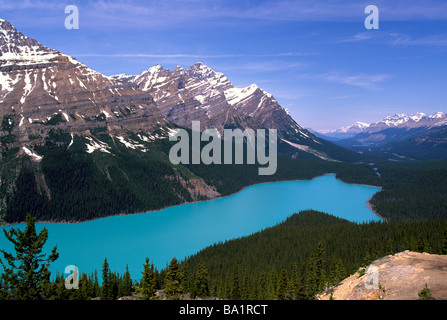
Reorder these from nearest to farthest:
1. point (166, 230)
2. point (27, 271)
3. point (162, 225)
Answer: point (27, 271), point (166, 230), point (162, 225)

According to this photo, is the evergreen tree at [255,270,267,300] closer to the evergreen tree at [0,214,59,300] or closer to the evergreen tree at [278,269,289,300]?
the evergreen tree at [278,269,289,300]

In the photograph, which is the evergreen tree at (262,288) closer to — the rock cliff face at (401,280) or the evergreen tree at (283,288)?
the evergreen tree at (283,288)

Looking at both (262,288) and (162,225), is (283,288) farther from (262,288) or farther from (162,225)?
(162,225)

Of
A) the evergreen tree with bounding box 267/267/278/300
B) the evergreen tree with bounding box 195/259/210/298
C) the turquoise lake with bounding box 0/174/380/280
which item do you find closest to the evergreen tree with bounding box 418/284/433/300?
the evergreen tree with bounding box 267/267/278/300

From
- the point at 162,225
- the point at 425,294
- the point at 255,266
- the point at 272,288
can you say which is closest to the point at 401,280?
the point at 425,294

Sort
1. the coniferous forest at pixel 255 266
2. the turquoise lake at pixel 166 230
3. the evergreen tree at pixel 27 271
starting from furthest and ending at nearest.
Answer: the turquoise lake at pixel 166 230
the coniferous forest at pixel 255 266
the evergreen tree at pixel 27 271

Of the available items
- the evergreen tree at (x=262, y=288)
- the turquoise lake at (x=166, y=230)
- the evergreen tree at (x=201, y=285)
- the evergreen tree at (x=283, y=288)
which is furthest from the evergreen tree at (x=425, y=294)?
the turquoise lake at (x=166, y=230)

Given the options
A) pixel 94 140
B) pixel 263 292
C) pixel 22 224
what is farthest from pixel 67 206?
pixel 263 292

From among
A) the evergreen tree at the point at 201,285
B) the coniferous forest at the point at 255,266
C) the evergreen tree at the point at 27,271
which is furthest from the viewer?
the evergreen tree at the point at 201,285
